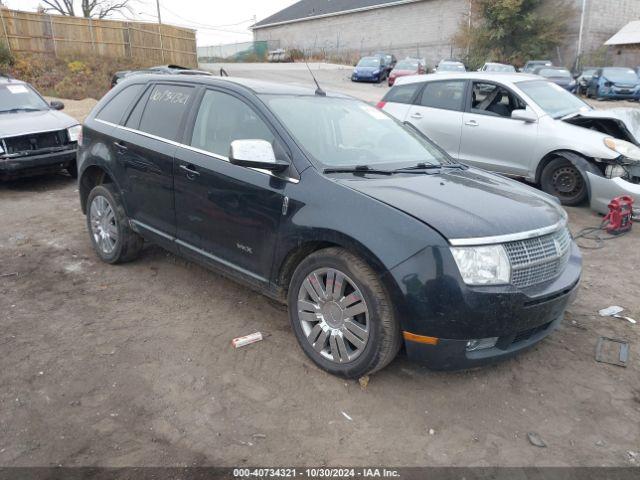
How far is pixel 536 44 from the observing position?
3675cm

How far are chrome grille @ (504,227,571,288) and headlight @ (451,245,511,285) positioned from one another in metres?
0.06

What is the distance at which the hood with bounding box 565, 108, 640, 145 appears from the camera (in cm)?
688

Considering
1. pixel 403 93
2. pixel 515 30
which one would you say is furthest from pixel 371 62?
pixel 403 93

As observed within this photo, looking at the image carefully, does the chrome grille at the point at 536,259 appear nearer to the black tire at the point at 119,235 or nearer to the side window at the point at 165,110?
the side window at the point at 165,110

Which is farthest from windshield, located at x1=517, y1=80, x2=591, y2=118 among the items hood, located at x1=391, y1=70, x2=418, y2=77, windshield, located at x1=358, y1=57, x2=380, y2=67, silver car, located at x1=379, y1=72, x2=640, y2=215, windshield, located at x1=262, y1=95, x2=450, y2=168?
windshield, located at x1=358, y1=57, x2=380, y2=67

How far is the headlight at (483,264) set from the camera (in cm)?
280

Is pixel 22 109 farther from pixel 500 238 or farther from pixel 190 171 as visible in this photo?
pixel 500 238

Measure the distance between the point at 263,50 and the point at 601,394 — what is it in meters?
57.7

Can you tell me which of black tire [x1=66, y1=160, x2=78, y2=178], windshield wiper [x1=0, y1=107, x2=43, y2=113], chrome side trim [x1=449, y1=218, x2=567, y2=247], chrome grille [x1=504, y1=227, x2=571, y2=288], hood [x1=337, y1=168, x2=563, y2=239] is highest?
windshield wiper [x1=0, y1=107, x2=43, y2=113]

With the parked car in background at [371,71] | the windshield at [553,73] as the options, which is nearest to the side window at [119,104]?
the windshield at [553,73]

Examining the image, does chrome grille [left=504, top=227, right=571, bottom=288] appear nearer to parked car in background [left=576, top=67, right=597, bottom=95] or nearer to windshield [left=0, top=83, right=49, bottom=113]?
windshield [left=0, top=83, right=49, bottom=113]

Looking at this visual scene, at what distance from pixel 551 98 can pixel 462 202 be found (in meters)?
5.48

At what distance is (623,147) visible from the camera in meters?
6.46

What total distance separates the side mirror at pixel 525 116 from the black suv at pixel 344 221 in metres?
3.35
